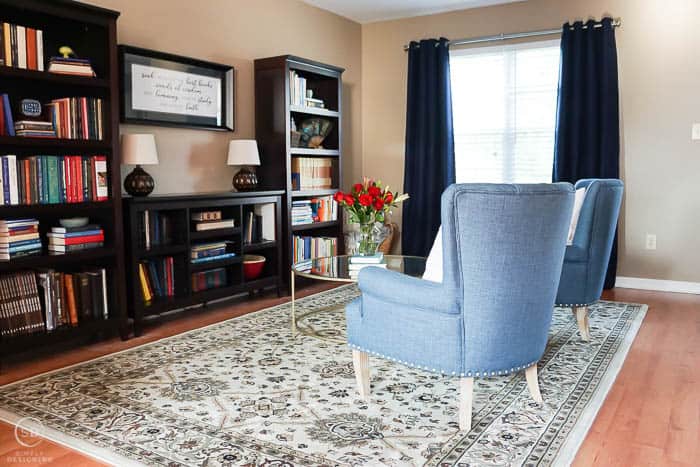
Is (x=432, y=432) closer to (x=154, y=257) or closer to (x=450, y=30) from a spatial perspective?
(x=154, y=257)

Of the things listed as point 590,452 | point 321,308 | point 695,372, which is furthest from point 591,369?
point 321,308

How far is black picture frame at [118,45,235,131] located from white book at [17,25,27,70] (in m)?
0.72

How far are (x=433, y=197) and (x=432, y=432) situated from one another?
3.70 metres

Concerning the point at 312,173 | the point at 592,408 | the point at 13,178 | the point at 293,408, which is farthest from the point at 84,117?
the point at 592,408

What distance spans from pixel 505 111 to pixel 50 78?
12.4 feet

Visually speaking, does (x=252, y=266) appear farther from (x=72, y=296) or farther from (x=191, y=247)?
(x=72, y=296)

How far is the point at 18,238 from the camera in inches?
121

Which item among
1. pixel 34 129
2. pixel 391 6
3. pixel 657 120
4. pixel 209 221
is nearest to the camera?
pixel 34 129

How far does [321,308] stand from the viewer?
430 cm

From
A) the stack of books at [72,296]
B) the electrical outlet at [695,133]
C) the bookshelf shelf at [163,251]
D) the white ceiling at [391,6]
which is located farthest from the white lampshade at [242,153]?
the electrical outlet at [695,133]

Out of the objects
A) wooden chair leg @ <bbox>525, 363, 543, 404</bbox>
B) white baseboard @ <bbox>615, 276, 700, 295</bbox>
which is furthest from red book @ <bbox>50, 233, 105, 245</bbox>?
white baseboard @ <bbox>615, 276, 700, 295</bbox>

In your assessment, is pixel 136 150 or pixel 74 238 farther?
pixel 136 150

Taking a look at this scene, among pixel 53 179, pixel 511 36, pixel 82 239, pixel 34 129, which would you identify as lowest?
pixel 82 239

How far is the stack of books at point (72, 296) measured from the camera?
3.21 meters
